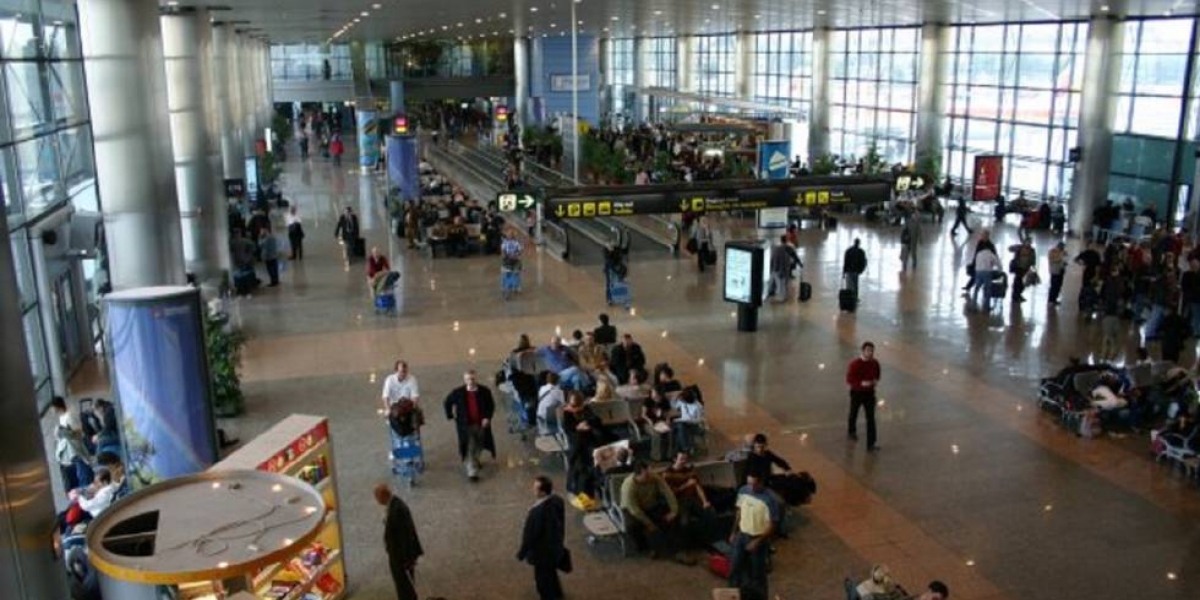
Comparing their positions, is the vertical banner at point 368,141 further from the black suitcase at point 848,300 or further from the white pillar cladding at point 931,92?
the black suitcase at point 848,300

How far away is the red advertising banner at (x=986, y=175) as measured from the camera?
30.5 metres

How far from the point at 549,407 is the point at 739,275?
21.7 ft

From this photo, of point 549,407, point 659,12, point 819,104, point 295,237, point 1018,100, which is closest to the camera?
point 549,407

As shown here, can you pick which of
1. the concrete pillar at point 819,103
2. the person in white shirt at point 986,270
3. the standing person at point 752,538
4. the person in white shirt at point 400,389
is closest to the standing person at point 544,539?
the standing person at point 752,538

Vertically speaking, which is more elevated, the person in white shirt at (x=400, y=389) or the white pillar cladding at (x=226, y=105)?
the white pillar cladding at (x=226, y=105)

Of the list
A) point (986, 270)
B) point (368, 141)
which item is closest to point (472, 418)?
point (986, 270)

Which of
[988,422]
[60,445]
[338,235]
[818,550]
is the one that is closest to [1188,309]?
[988,422]

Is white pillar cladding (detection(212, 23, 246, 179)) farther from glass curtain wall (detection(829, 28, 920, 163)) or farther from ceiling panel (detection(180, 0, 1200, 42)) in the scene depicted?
glass curtain wall (detection(829, 28, 920, 163))

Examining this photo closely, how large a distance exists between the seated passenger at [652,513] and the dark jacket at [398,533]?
2.21m

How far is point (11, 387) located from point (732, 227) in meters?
27.2

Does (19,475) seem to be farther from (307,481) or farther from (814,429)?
(814,429)

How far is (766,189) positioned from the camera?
61.7 ft

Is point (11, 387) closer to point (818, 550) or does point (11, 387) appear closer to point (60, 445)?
point (60, 445)

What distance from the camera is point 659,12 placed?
31.8 m
